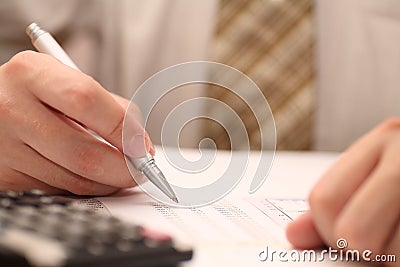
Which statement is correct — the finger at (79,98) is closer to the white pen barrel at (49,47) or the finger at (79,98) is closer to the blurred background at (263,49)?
the white pen barrel at (49,47)

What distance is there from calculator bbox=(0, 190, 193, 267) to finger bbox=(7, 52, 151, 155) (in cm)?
16

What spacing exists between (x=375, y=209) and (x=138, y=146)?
10.4 inches

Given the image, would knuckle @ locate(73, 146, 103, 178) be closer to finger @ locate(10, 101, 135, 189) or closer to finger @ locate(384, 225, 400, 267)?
finger @ locate(10, 101, 135, 189)

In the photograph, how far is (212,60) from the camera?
1165 millimetres

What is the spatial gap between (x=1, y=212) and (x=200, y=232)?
0.53 ft

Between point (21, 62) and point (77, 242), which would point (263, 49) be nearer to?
point (21, 62)

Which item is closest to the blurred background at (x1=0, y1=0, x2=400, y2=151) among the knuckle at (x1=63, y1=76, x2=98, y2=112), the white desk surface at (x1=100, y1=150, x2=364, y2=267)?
the white desk surface at (x1=100, y1=150, x2=364, y2=267)

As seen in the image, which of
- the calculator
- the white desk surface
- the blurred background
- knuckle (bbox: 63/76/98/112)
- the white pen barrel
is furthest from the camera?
the blurred background

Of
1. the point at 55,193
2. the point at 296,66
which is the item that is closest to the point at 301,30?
the point at 296,66

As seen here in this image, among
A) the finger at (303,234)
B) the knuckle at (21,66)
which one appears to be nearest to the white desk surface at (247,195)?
the finger at (303,234)

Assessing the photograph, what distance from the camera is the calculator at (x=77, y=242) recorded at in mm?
324

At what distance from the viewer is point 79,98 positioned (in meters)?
0.56

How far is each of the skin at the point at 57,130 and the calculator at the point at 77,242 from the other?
0.17m

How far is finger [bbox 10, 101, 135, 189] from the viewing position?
0.60 metres
